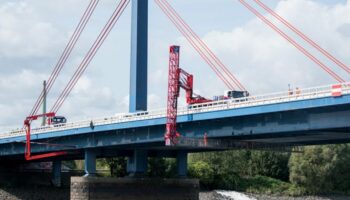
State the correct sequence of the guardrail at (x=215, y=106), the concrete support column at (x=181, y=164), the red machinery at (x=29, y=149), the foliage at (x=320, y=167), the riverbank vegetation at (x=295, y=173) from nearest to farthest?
1. the guardrail at (x=215, y=106)
2. the concrete support column at (x=181, y=164)
3. the red machinery at (x=29, y=149)
4. the riverbank vegetation at (x=295, y=173)
5. the foliage at (x=320, y=167)

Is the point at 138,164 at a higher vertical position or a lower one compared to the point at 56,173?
higher

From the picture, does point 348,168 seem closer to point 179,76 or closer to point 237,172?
point 237,172

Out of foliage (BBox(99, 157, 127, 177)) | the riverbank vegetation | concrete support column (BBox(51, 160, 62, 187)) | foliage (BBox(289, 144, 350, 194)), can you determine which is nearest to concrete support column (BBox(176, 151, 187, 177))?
the riverbank vegetation

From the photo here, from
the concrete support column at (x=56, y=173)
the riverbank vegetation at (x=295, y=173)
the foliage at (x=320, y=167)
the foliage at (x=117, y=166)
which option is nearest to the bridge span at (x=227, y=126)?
the concrete support column at (x=56, y=173)

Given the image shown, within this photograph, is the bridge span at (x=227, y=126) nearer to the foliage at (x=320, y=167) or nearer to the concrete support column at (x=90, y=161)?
the concrete support column at (x=90, y=161)

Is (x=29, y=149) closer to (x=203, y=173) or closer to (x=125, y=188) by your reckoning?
(x=125, y=188)

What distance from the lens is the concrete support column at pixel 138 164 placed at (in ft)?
272

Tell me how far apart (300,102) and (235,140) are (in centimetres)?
1485

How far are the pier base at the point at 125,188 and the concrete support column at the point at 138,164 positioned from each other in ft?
3.50

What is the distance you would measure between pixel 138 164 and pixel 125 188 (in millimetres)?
3705

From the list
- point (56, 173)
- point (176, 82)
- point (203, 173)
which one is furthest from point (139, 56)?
point (203, 173)

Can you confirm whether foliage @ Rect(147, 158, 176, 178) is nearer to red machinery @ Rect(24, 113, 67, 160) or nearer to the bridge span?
red machinery @ Rect(24, 113, 67, 160)

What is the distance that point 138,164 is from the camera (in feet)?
273

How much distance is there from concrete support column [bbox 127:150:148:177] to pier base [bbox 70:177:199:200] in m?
1.07
